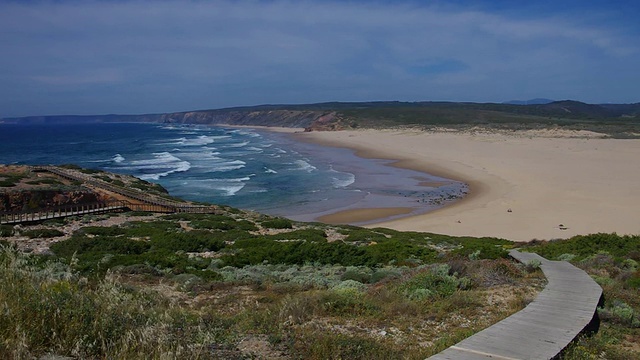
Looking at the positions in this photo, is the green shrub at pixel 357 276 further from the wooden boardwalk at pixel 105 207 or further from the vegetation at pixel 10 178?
the vegetation at pixel 10 178

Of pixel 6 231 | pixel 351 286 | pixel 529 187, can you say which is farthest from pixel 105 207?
pixel 529 187

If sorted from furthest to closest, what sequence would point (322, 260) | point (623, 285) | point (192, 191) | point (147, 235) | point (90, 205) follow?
1. point (192, 191)
2. point (90, 205)
3. point (147, 235)
4. point (322, 260)
5. point (623, 285)

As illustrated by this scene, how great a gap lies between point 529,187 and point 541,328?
3401 centimetres

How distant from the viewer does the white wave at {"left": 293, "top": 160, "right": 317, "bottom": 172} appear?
51.9 metres

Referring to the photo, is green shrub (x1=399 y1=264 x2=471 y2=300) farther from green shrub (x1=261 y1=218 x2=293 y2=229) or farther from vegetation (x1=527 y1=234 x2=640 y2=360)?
green shrub (x1=261 y1=218 x2=293 y2=229)

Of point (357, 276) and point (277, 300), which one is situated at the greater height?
point (277, 300)

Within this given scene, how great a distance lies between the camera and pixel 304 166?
5459cm

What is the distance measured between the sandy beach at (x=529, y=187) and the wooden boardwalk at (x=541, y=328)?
17.2 metres

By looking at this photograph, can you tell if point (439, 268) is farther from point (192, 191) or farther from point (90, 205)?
point (192, 191)

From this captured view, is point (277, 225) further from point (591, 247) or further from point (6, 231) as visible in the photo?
point (591, 247)

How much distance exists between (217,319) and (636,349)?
17.2 ft

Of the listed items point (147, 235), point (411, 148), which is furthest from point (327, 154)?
point (147, 235)

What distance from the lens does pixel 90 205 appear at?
23.5m

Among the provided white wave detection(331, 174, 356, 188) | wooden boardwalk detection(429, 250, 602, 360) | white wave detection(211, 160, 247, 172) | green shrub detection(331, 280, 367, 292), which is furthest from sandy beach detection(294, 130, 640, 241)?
white wave detection(211, 160, 247, 172)
